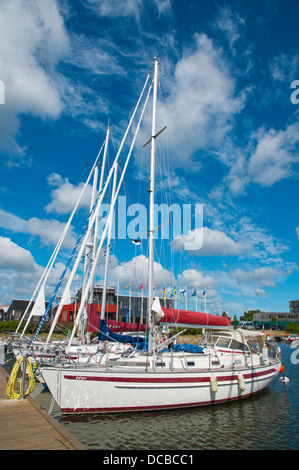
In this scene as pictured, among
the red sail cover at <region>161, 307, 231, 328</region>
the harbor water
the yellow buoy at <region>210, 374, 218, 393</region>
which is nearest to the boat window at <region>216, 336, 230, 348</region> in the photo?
the red sail cover at <region>161, 307, 231, 328</region>

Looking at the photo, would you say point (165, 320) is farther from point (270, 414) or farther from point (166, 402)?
point (270, 414)

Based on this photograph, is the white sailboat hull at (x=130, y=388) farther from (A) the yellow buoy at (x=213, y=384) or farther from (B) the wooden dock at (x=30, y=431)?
(B) the wooden dock at (x=30, y=431)

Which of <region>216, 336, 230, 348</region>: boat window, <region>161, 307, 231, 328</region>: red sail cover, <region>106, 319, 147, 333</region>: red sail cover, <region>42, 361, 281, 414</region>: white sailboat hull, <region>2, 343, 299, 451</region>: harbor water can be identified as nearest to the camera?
<region>2, 343, 299, 451</region>: harbor water

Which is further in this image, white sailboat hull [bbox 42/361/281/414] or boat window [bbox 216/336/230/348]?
boat window [bbox 216/336/230/348]

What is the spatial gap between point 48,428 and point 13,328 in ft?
147

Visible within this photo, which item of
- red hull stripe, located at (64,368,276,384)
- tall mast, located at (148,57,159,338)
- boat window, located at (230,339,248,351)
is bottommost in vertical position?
red hull stripe, located at (64,368,276,384)

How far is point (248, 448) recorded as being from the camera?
10.6 m

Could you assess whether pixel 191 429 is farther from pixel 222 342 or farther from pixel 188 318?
pixel 222 342

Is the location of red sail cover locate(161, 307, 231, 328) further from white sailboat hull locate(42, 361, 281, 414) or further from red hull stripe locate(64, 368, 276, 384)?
red hull stripe locate(64, 368, 276, 384)

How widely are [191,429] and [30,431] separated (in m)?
6.75

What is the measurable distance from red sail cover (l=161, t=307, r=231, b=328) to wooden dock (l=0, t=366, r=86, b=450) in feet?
24.5

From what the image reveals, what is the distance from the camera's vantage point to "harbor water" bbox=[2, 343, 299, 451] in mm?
10500

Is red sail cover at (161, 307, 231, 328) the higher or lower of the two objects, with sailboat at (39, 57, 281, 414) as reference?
higher

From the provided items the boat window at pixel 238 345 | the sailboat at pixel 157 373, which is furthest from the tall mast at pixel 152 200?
the boat window at pixel 238 345
